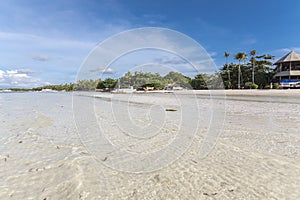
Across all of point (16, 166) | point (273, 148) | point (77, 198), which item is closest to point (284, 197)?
point (273, 148)

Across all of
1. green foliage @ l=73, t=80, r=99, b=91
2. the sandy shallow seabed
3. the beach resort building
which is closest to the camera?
the sandy shallow seabed

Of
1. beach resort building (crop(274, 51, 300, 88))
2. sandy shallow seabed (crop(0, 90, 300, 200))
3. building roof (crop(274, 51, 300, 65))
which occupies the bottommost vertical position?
sandy shallow seabed (crop(0, 90, 300, 200))

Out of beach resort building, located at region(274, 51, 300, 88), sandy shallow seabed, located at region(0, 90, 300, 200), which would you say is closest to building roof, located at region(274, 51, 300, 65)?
beach resort building, located at region(274, 51, 300, 88)

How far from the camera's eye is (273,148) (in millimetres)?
3996

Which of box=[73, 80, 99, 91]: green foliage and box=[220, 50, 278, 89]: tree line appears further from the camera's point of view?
box=[220, 50, 278, 89]: tree line

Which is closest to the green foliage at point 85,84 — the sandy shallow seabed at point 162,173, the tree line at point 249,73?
the sandy shallow seabed at point 162,173

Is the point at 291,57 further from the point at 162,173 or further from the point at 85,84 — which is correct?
the point at 162,173

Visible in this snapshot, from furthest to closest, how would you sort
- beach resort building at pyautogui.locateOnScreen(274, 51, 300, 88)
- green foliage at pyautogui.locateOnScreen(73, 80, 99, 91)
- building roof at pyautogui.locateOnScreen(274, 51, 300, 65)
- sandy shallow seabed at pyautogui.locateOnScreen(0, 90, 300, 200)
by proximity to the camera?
1. building roof at pyautogui.locateOnScreen(274, 51, 300, 65)
2. beach resort building at pyautogui.locateOnScreen(274, 51, 300, 88)
3. green foliage at pyautogui.locateOnScreen(73, 80, 99, 91)
4. sandy shallow seabed at pyautogui.locateOnScreen(0, 90, 300, 200)

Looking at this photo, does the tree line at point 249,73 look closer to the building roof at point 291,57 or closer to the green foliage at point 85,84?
the building roof at point 291,57

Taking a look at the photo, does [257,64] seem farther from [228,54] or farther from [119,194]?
[119,194]

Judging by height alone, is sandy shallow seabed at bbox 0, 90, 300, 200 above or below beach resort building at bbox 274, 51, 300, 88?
below

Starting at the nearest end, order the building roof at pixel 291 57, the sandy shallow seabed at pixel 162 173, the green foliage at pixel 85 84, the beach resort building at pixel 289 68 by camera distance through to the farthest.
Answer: the sandy shallow seabed at pixel 162 173 → the green foliage at pixel 85 84 → the beach resort building at pixel 289 68 → the building roof at pixel 291 57

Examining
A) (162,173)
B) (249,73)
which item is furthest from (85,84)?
(249,73)

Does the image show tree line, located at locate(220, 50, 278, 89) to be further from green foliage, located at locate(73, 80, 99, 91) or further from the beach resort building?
green foliage, located at locate(73, 80, 99, 91)
